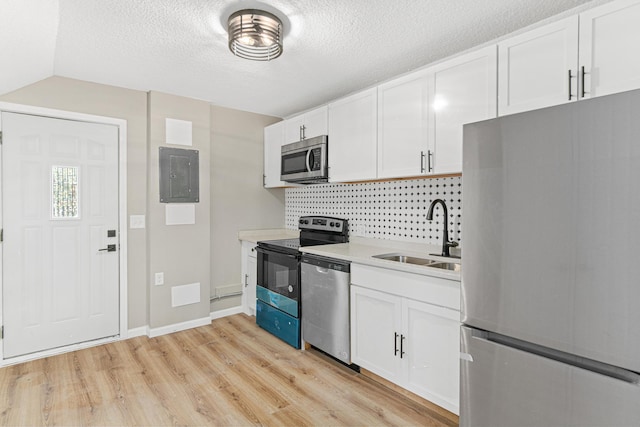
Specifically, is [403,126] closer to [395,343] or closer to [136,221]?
[395,343]

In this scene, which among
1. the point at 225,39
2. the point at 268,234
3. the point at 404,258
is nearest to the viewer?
the point at 225,39

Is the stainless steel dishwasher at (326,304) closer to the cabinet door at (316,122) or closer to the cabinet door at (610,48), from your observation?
the cabinet door at (316,122)

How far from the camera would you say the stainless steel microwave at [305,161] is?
10.7 feet

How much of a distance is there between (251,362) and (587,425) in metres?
2.28

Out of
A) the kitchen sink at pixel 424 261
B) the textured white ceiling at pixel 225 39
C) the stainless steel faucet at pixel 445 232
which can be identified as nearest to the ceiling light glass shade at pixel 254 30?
the textured white ceiling at pixel 225 39

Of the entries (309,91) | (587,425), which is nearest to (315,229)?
(309,91)

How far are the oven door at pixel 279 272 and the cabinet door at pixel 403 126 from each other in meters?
1.16

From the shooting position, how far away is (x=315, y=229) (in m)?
3.85

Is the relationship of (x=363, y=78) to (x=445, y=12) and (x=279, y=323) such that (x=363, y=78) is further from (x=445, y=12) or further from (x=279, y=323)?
(x=279, y=323)

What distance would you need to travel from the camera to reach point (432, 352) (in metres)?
2.08

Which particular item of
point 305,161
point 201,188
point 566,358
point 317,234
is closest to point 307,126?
point 305,161

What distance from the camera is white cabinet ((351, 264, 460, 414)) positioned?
6.53 feet

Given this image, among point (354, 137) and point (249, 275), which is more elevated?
point (354, 137)

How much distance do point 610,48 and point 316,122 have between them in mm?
2285
